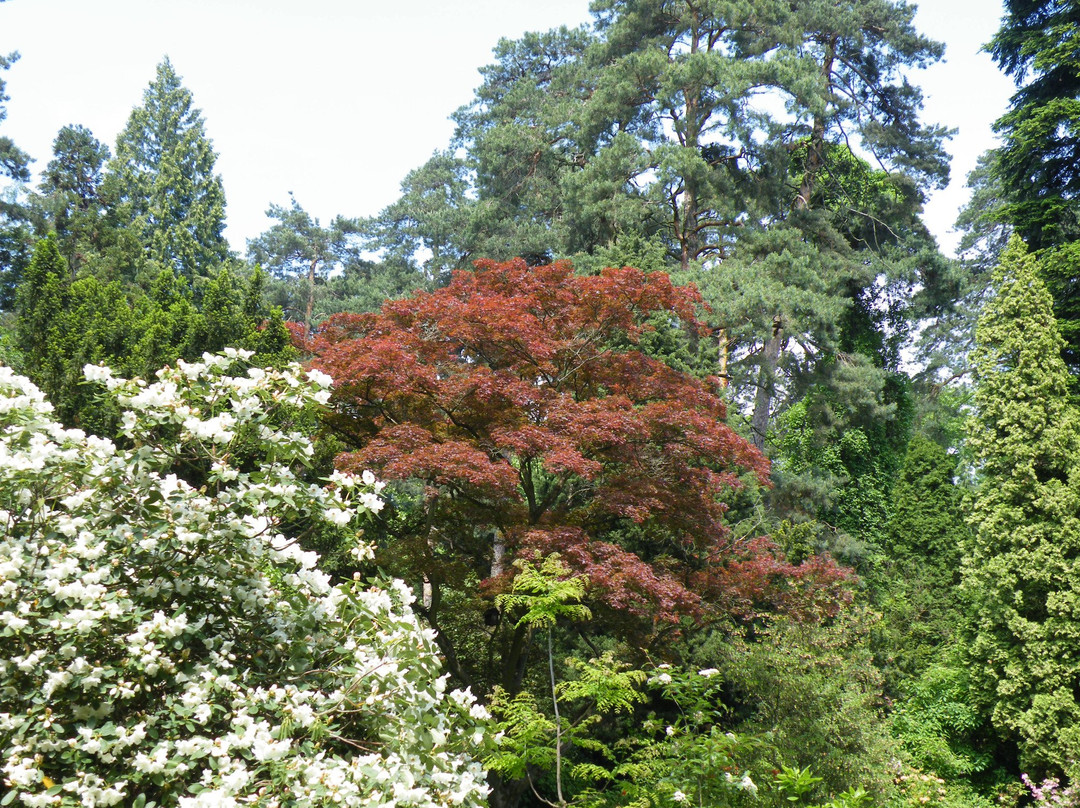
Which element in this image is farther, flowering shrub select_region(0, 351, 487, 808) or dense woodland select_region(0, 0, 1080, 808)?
dense woodland select_region(0, 0, 1080, 808)

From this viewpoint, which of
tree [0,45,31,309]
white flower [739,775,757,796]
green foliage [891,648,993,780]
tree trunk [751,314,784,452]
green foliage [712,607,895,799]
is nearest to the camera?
white flower [739,775,757,796]

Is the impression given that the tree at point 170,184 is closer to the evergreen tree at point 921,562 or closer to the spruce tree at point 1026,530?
the evergreen tree at point 921,562

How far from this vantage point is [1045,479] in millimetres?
9945

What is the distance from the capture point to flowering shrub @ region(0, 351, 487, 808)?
8.20 feet

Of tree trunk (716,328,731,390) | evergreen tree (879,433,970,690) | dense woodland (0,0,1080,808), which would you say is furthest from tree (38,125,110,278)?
evergreen tree (879,433,970,690)

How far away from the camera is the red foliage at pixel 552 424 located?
22.6 ft

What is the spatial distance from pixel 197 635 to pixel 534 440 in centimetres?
416

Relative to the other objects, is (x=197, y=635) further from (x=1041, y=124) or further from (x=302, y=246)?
(x=302, y=246)

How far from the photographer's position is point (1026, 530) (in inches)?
372

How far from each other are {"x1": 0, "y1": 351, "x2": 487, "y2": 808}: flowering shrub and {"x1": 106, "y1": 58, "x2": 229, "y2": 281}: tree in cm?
2089

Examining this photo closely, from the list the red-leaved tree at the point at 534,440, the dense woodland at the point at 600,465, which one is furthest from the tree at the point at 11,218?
the red-leaved tree at the point at 534,440

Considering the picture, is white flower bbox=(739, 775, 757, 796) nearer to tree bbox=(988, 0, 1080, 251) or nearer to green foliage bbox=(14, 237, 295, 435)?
green foliage bbox=(14, 237, 295, 435)

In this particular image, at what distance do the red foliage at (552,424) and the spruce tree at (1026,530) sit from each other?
8.61 feet

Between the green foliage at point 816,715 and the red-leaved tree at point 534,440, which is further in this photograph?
the red-leaved tree at point 534,440
